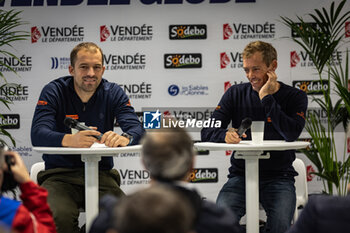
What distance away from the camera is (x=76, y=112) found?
3406 millimetres

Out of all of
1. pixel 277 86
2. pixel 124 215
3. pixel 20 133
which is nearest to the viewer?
pixel 124 215

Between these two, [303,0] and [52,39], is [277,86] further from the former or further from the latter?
[52,39]

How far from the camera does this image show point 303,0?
5.06m

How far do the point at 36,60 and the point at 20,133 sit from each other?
2.53ft

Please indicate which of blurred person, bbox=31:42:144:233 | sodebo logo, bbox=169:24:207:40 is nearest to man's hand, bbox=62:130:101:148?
blurred person, bbox=31:42:144:233

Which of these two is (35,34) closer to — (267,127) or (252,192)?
(267,127)

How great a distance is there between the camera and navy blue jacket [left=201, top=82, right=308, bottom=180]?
334 cm

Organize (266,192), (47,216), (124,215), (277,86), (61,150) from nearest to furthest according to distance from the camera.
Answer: (124,215), (47,216), (61,150), (266,192), (277,86)

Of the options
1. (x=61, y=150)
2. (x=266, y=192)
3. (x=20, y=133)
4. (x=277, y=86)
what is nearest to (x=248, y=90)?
(x=277, y=86)

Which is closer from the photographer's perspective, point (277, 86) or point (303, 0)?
point (277, 86)

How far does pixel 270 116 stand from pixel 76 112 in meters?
1.34

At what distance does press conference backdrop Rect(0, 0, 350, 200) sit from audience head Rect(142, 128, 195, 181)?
12.3 ft

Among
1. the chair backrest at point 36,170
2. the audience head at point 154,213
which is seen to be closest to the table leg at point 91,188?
the chair backrest at point 36,170

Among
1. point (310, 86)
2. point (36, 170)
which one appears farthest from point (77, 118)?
point (310, 86)
